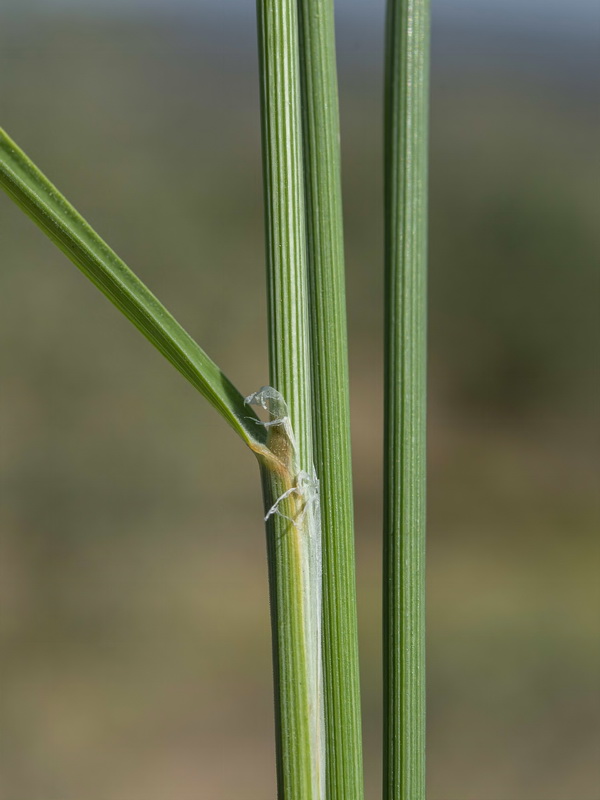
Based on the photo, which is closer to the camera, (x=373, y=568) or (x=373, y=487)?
(x=373, y=568)

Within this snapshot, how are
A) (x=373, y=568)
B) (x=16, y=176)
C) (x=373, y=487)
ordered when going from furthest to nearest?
(x=373, y=487) < (x=373, y=568) < (x=16, y=176)

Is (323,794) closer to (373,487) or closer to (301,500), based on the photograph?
(301,500)

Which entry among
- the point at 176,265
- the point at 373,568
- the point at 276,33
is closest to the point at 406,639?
the point at 276,33
